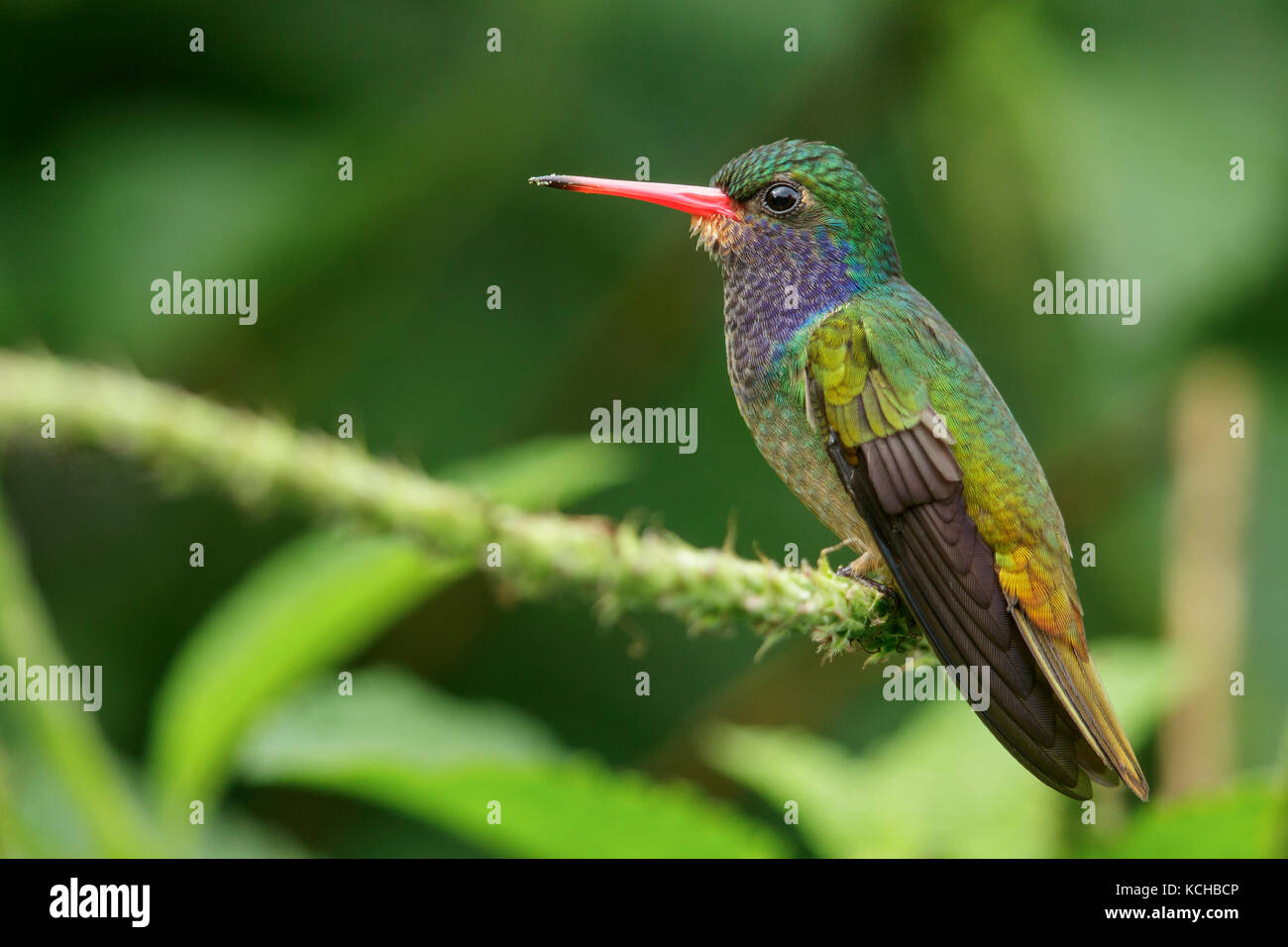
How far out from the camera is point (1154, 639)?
186 inches

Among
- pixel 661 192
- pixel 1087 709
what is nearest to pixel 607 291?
pixel 661 192

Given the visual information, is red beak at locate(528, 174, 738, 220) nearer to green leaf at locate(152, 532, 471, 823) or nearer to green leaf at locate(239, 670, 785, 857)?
green leaf at locate(152, 532, 471, 823)

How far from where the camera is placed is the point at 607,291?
15.8 feet

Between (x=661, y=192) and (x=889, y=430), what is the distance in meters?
0.61

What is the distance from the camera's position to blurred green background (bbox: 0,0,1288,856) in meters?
4.11

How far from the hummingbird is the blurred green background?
0.93m

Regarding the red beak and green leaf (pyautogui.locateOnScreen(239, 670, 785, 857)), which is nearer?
the red beak

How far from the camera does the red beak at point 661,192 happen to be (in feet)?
7.02

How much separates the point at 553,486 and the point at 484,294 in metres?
1.96

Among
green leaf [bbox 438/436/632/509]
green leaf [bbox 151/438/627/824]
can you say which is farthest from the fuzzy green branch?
green leaf [bbox 438/436/632/509]

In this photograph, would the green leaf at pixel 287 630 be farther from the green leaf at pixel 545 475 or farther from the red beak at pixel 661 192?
the red beak at pixel 661 192
